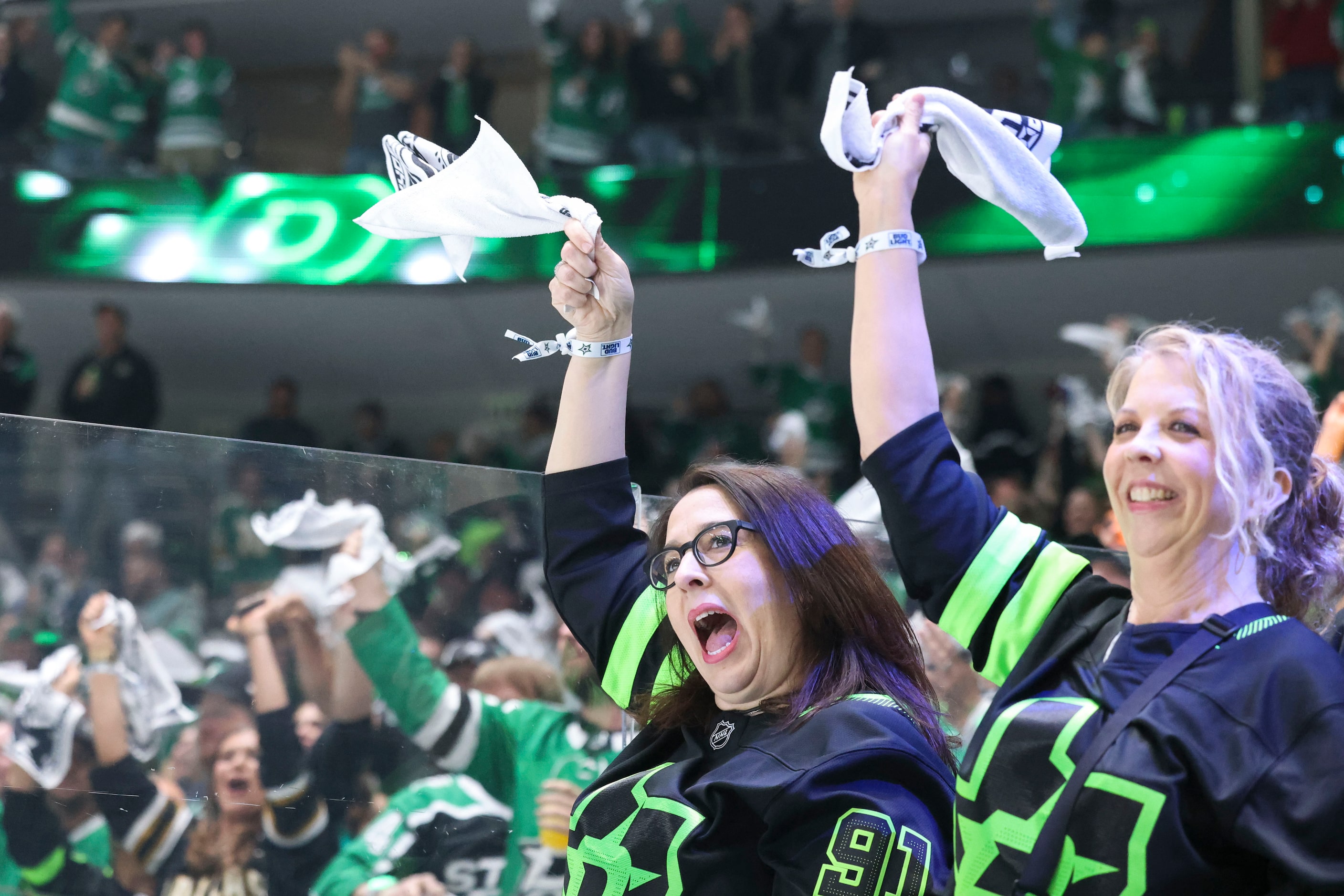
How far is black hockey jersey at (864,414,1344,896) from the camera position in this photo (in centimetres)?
114

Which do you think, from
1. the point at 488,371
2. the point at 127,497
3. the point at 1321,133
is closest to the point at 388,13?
the point at 488,371

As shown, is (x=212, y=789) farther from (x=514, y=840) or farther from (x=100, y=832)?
(x=514, y=840)

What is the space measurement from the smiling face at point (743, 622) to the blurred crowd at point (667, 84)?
20.6ft

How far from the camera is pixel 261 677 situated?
2.16 meters

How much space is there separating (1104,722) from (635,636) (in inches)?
27.4

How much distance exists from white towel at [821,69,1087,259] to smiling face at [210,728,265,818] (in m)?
1.24

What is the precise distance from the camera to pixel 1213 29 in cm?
769

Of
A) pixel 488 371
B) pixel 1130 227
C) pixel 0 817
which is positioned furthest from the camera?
pixel 488 371

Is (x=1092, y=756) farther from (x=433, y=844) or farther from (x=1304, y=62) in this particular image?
(x=1304, y=62)

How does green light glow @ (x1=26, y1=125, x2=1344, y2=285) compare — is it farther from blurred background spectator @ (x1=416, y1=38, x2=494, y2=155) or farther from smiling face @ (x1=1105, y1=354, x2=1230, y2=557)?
smiling face @ (x1=1105, y1=354, x2=1230, y2=557)

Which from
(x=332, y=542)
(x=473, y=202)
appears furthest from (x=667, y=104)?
(x=473, y=202)

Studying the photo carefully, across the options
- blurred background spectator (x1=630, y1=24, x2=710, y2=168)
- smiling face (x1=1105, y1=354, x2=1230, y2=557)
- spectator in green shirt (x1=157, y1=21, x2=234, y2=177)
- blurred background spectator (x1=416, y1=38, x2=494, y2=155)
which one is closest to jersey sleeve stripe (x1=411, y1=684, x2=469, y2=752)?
smiling face (x1=1105, y1=354, x2=1230, y2=557)

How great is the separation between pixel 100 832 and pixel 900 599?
1264 mm

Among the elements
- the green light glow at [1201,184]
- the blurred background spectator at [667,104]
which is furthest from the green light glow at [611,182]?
the green light glow at [1201,184]
